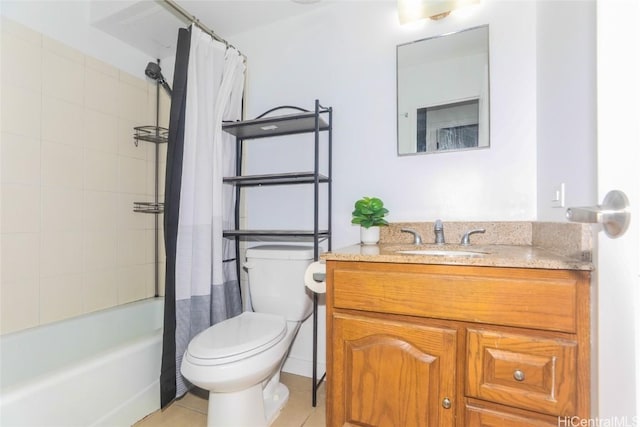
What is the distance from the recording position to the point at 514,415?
33.8 inches

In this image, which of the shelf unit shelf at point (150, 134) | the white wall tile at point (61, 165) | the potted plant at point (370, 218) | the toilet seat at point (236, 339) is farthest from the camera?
the shelf unit shelf at point (150, 134)

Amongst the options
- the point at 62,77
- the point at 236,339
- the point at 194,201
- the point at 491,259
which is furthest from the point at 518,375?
the point at 62,77

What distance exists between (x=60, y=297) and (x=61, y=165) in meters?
0.73

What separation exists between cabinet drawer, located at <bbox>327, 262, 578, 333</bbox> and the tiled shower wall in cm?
157

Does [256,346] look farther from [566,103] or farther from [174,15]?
[174,15]

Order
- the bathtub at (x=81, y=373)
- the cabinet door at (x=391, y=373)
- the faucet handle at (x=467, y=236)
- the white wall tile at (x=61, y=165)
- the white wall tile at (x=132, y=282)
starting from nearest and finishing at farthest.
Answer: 1. the cabinet door at (x=391, y=373)
2. the bathtub at (x=81, y=373)
3. the faucet handle at (x=467, y=236)
4. the white wall tile at (x=61, y=165)
5. the white wall tile at (x=132, y=282)

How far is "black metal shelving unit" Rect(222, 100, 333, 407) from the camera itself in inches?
61.2

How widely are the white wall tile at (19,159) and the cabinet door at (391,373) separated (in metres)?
1.71

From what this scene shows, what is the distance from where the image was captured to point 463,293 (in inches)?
36.2

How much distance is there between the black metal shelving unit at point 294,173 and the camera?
1.56m

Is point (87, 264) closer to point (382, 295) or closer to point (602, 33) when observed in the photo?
point (382, 295)

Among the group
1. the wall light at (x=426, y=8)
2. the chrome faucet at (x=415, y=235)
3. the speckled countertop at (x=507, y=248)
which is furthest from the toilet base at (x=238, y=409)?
the wall light at (x=426, y=8)

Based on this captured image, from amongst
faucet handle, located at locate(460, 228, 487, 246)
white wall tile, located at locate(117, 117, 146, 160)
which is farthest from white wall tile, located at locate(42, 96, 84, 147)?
faucet handle, located at locate(460, 228, 487, 246)

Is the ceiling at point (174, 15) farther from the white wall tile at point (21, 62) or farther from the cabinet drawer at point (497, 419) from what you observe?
the cabinet drawer at point (497, 419)
